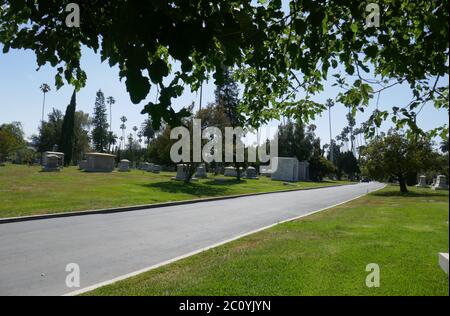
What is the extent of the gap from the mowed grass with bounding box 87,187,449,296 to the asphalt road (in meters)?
0.97

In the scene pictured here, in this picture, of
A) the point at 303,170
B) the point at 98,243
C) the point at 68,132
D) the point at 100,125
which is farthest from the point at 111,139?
the point at 98,243

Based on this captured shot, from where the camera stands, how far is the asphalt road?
683 cm

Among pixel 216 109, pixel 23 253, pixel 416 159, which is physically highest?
pixel 216 109

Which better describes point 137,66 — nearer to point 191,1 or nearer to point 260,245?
point 191,1

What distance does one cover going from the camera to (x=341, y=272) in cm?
669

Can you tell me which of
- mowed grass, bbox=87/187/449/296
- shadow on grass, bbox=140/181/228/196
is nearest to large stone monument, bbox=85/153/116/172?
shadow on grass, bbox=140/181/228/196

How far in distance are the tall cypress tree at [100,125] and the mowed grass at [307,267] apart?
336 feet

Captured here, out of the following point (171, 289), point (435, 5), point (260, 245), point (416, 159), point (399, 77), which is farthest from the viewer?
point (416, 159)

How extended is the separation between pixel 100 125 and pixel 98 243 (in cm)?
10491

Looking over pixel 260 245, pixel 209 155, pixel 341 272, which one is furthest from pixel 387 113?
pixel 209 155

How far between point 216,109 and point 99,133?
7171 centimetres

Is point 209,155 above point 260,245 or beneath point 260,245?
above

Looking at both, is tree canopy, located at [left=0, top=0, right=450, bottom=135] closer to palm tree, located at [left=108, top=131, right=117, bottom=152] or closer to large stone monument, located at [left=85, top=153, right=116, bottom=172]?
large stone monument, located at [left=85, top=153, right=116, bottom=172]

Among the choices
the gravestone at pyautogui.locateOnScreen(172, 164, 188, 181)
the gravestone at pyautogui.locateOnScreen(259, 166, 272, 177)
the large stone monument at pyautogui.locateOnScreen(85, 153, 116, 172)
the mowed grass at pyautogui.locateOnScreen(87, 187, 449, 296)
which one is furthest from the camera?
the gravestone at pyautogui.locateOnScreen(259, 166, 272, 177)
